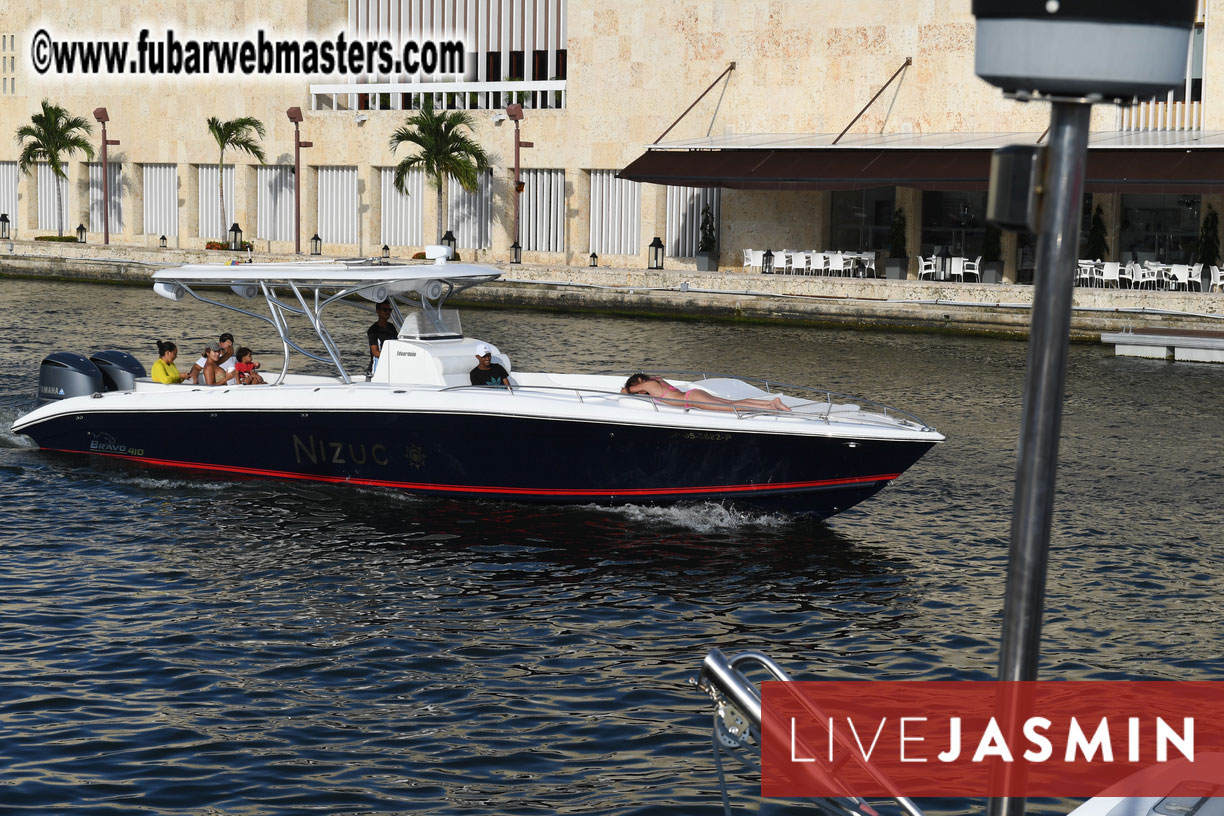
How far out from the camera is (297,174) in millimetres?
54656

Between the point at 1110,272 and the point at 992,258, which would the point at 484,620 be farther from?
the point at 992,258

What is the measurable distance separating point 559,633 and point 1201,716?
4842 mm

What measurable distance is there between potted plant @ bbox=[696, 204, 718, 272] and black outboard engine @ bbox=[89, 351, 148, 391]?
29761 mm

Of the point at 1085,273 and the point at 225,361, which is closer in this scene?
the point at 225,361

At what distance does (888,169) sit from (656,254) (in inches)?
377

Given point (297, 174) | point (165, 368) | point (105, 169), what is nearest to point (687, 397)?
point (165, 368)

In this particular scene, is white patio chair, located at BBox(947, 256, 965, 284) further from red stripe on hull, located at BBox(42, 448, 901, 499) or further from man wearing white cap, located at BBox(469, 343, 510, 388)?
red stripe on hull, located at BBox(42, 448, 901, 499)

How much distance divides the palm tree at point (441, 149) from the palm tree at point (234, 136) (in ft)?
23.9

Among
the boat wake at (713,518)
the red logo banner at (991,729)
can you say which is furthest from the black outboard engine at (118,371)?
the red logo banner at (991,729)

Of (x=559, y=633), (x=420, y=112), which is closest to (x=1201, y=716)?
(x=559, y=633)

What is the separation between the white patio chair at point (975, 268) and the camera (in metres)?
40.8

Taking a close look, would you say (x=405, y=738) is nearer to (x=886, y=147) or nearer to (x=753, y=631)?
(x=753, y=631)

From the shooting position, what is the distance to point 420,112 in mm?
52750

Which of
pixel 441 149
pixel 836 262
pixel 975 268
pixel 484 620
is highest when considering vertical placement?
pixel 441 149
